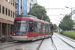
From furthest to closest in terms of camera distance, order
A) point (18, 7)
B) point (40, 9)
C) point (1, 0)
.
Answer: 1. point (40, 9)
2. point (18, 7)
3. point (1, 0)

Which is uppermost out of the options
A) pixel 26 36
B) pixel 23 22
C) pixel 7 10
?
pixel 7 10

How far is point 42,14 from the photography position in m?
71.6

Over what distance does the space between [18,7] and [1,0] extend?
2423 centimetres

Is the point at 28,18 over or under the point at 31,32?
over

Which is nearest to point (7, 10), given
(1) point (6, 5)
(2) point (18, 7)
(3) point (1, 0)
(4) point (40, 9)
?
(1) point (6, 5)

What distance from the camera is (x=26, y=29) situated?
22.0m

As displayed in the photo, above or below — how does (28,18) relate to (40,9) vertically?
below

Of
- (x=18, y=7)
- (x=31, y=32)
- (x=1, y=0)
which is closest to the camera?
(x=31, y=32)

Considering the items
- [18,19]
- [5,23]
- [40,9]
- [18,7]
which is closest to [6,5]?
[5,23]

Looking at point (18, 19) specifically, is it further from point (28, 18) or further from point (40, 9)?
point (40, 9)

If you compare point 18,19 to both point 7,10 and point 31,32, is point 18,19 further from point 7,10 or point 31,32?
point 7,10

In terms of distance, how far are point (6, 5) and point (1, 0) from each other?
12.9 feet

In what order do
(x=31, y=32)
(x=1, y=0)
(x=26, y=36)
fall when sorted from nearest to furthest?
(x=26, y=36) → (x=31, y=32) → (x=1, y=0)

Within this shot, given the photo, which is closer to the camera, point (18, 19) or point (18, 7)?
point (18, 19)
